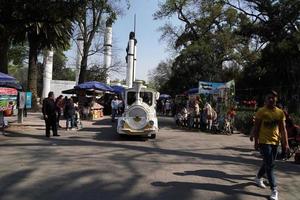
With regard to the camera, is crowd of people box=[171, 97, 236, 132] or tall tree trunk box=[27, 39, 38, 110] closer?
crowd of people box=[171, 97, 236, 132]

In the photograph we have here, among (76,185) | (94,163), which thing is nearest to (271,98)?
(76,185)

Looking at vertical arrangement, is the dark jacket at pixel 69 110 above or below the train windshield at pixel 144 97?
below

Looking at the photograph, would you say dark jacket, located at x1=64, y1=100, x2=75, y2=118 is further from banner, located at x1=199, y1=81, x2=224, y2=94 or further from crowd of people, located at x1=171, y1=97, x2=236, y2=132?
banner, located at x1=199, y1=81, x2=224, y2=94

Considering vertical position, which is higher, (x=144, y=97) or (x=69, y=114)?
(x=144, y=97)

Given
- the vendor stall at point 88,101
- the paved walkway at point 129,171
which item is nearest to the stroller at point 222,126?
the paved walkway at point 129,171

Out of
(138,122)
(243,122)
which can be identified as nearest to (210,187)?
(138,122)

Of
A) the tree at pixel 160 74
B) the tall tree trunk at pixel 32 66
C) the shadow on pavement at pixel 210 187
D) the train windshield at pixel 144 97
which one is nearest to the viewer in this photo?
the shadow on pavement at pixel 210 187

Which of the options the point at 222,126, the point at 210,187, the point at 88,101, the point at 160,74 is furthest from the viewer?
the point at 160,74

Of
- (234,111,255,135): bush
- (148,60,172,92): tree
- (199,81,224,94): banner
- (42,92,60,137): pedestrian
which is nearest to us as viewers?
(42,92,60,137): pedestrian

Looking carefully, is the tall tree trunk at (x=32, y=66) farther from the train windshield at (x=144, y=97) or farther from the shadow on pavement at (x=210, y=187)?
the shadow on pavement at (x=210, y=187)

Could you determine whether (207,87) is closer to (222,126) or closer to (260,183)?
(222,126)

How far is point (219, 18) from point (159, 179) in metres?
43.1

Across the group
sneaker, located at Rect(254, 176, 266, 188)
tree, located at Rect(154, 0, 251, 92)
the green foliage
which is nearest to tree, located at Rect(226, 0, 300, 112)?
tree, located at Rect(154, 0, 251, 92)

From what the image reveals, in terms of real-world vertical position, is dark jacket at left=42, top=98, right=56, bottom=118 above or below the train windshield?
below
